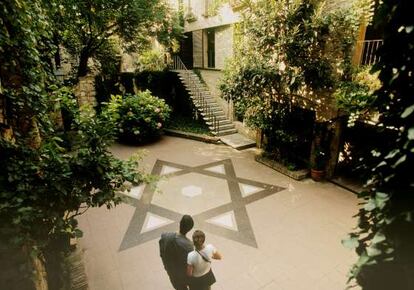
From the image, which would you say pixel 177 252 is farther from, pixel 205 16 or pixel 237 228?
pixel 205 16

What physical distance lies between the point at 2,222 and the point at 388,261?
326cm

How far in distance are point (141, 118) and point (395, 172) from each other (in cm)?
1169

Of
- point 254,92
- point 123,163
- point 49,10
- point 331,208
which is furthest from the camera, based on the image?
point 254,92

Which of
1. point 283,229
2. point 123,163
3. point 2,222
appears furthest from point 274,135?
point 2,222

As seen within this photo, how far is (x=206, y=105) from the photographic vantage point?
1493 cm

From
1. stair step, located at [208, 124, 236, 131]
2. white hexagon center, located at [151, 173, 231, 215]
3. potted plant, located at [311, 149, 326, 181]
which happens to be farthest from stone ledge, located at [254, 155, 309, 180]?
stair step, located at [208, 124, 236, 131]

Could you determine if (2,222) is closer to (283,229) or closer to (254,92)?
(283,229)

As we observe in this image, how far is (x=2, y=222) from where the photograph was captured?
2.60 meters

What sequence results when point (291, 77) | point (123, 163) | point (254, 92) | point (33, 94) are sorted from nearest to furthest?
1. point (33, 94)
2. point (123, 163)
3. point (291, 77)
4. point (254, 92)

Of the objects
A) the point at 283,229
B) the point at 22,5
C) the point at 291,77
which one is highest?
the point at 22,5

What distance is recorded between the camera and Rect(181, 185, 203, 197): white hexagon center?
8.30 m

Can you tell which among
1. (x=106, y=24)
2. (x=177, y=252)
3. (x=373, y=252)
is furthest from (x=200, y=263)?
(x=106, y=24)

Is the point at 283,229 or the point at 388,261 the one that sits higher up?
the point at 388,261

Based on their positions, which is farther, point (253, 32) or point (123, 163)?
point (253, 32)
